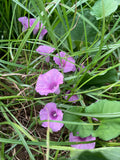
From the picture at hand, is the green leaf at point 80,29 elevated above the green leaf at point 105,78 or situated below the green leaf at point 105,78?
above

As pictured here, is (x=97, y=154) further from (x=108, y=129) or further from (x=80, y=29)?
(x=80, y=29)

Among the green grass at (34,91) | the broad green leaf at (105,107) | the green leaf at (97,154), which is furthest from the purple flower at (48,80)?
the green leaf at (97,154)

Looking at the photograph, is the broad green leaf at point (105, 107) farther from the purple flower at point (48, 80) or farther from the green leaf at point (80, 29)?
the green leaf at point (80, 29)

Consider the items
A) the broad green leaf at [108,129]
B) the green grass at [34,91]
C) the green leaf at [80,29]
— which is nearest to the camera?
the broad green leaf at [108,129]

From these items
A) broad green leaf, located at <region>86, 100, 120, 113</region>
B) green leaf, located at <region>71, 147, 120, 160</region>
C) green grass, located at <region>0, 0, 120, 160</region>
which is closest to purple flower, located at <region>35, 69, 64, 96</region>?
green grass, located at <region>0, 0, 120, 160</region>

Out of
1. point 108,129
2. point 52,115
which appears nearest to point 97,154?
point 108,129

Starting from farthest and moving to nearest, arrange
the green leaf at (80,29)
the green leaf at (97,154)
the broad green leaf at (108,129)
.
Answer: the green leaf at (80,29), the broad green leaf at (108,129), the green leaf at (97,154)
